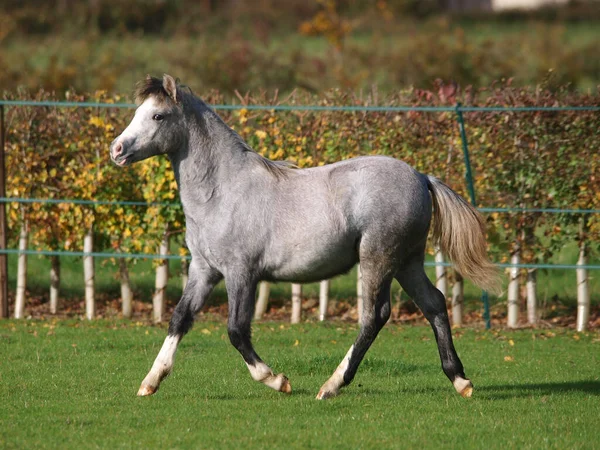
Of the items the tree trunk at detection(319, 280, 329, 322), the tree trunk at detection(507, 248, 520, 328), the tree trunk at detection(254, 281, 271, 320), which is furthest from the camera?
the tree trunk at detection(254, 281, 271, 320)

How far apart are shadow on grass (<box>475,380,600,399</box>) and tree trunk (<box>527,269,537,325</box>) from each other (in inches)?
116

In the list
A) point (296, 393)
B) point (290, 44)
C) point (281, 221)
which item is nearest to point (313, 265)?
point (281, 221)

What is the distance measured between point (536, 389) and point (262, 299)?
173 inches

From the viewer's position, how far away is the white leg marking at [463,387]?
7109 millimetres

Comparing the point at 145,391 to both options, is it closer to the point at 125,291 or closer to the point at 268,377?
the point at 268,377

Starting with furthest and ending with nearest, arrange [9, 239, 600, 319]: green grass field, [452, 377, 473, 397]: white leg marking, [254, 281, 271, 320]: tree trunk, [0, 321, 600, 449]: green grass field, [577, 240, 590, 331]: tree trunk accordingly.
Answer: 1. [9, 239, 600, 319]: green grass field
2. [254, 281, 271, 320]: tree trunk
3. [577, 240, 590, 331]: tree trunk
4. [452, 377, 473, 397]: white leg marking
5. [0, 321, 600, 449]: green grass field

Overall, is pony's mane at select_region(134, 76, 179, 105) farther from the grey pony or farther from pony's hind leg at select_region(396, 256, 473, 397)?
pony's hind leg at select_region(396, 256, 473, 397)

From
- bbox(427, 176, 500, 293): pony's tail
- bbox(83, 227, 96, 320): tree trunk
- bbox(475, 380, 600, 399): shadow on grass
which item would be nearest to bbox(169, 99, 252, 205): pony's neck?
bbox(427, 176, 500, 293): pony's tail

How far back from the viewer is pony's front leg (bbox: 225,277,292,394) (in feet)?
22.6

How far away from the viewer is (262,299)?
37.2 ft

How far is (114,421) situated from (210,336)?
363cm

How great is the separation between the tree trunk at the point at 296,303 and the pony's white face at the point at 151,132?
4189 mm

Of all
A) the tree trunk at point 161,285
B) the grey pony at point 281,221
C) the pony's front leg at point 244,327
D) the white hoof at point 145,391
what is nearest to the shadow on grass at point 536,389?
the grey pony at point 281,221

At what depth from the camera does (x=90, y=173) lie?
11.1 m
